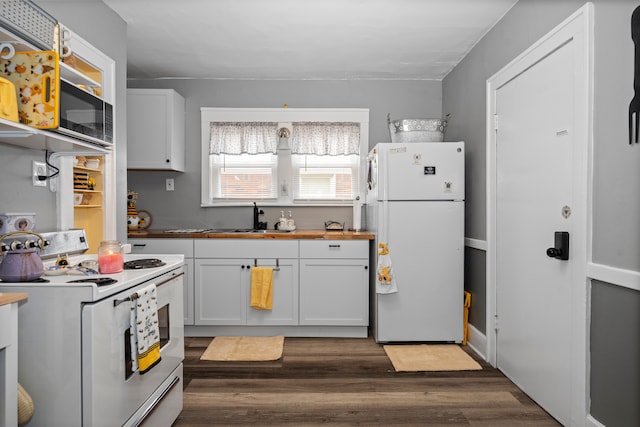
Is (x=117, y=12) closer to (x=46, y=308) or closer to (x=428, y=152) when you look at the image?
(x=46, y=308)

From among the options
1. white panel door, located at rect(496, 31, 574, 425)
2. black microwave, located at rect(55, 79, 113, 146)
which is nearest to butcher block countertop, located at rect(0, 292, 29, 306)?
black microwave, located at rect(55, 79, 113, 146)

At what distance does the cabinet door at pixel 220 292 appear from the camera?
145 inches

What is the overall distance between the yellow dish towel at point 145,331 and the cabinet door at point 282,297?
6.14ft

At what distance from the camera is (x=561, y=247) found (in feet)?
7.10

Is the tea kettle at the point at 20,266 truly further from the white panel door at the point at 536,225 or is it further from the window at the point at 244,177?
the window at the point at 244,177

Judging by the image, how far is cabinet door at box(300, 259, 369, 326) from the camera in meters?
3.68

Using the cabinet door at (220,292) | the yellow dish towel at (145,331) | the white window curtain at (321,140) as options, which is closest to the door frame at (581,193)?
the yellow dish towel at (145,331)

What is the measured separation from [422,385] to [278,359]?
3.51ft

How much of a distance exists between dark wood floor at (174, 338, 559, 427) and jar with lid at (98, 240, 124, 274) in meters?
0.96

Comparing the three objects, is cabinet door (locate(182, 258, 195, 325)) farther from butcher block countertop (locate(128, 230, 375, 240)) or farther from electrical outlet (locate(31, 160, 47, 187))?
electrical outlet (locate(31, 160, 47, 187))

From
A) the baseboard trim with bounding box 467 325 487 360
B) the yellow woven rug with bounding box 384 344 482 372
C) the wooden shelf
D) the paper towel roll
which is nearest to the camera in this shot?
the wooden shelf

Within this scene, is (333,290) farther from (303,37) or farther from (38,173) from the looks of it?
(38,173)

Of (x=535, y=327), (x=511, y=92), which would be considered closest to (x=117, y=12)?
(x=511, y=92)

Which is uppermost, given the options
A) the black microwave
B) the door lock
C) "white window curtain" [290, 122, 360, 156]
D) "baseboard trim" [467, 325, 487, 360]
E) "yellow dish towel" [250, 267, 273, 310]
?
"white window curtain" [290, 122, 360, 156]
